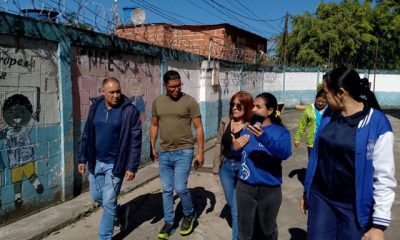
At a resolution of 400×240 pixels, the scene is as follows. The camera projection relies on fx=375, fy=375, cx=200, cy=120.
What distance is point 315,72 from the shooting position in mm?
23453

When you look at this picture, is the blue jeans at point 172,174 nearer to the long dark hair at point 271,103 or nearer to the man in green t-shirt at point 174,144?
the man in green t-shirt at point 174,144

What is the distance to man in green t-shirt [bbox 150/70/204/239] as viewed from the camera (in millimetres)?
4207

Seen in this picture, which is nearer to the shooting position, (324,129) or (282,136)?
(324,129)

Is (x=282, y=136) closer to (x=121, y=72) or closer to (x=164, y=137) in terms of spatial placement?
(x=164, y=137)

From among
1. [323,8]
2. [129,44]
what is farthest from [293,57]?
[129,44]

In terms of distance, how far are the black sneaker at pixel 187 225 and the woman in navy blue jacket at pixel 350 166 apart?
1963 mm

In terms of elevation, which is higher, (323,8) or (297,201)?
(323,8)

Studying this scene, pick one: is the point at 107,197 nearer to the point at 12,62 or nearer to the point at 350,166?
the point at 12,62

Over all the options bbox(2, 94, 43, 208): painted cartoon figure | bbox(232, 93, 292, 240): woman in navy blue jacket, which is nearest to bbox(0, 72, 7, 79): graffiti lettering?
bbox(2, 94, 43, 208): painted cartoon figure

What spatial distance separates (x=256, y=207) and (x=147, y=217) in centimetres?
212

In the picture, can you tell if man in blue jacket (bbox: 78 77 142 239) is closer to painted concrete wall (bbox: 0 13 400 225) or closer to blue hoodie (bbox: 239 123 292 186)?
blue hoodie (bbox: 239 123 292 186)

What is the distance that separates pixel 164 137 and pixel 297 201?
8.45 ft

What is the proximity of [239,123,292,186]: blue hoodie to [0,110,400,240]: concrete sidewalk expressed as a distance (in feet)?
4.58

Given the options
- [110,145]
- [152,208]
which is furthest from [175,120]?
[152,208]
